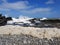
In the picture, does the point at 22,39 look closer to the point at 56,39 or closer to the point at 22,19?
the point at 56,39

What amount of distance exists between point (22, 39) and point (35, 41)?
1.12m

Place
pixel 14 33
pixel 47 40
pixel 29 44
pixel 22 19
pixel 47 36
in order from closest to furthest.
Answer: pixel 29 44 → pixel 47 40 → pixel 47 36 → pixel 14 33 → pixel 22 19

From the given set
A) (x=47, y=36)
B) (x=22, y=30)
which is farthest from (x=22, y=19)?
(x=47, y=36)

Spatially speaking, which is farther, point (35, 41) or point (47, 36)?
point (47, 36)

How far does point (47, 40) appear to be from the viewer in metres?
15.8

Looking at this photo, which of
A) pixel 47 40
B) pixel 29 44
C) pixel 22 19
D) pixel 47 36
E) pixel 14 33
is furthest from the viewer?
pixel 22 19

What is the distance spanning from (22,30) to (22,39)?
358 centimetres

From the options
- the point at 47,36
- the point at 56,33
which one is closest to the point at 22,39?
the point at 47,36

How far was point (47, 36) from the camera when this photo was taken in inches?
683

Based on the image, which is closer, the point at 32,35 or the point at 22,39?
the point at 22,39

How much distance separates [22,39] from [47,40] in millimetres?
1965

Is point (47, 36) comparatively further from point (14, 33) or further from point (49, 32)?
point (14, 33)

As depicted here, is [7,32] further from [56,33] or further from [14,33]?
[56,33]

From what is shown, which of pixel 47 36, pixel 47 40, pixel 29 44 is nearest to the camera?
pixel 29 44
